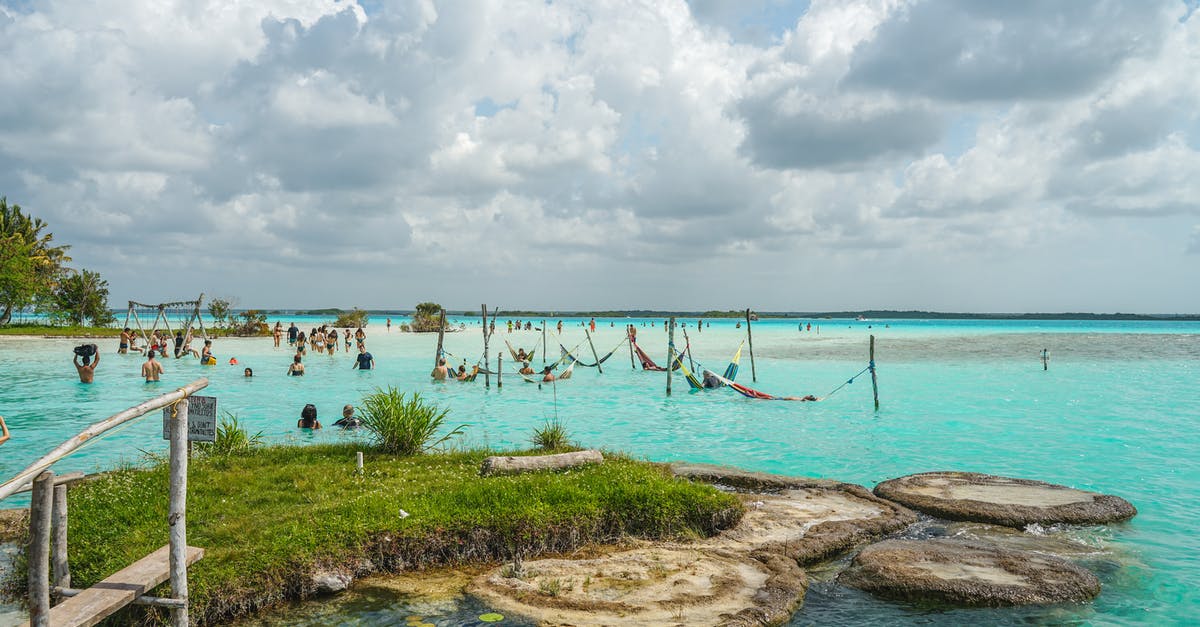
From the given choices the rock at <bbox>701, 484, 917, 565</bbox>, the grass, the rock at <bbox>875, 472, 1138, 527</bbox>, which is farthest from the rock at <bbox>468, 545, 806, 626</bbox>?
the rock at <bbox>875, 472, 1138, 527</bbox>

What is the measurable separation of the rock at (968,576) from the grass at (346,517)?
6.53 ft

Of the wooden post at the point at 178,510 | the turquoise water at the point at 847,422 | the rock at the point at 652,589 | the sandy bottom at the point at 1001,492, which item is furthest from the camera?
the sandy bottom at the point at 1001,492

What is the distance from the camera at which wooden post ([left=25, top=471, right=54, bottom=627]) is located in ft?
13.8

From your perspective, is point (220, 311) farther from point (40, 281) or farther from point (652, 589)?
point (652, 589)

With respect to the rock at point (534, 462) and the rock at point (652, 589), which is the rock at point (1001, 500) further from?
the rock at point (534, 462)

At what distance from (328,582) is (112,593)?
193 cm

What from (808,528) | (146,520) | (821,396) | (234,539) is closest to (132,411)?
(234,539)

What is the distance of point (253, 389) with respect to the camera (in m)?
24.6

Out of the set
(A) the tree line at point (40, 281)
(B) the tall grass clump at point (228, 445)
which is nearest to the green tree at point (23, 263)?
(A) the tree line at point (40, 281)

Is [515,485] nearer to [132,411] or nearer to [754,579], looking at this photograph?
[754,579]

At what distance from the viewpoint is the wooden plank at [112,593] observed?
15.2ft

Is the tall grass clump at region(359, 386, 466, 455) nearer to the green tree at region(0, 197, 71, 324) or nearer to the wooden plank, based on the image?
the wooden plank

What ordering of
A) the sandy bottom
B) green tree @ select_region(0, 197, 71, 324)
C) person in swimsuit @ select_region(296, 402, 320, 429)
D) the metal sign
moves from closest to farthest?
the metal sign
the sandy bottom
person in swimsuit @ select_region(296, 402, 320, 429)
green tree @ select_region(0, 197, 71, 324)

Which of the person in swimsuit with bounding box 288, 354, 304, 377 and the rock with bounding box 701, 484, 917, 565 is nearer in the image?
the rock with bounding box 701, 484, 917, 565
